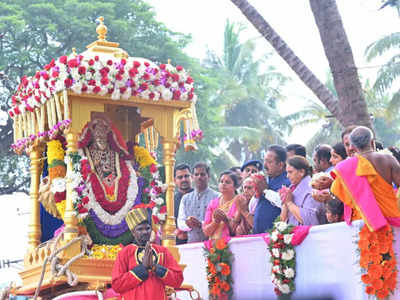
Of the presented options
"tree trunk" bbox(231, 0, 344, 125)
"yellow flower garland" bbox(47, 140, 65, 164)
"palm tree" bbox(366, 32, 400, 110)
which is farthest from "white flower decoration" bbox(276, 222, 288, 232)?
"palm tree" bbox(366, 32, 400, 110)

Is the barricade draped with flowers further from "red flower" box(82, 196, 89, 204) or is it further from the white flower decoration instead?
"red flower" box(82, 196, 89, 204)

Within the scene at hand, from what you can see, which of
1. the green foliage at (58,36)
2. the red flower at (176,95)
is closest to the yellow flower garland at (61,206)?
the red flower at (176,95)

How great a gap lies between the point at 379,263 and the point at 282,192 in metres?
1.83

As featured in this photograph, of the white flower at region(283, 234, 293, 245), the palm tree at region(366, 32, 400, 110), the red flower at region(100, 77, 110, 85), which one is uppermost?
the palm tree at region(366, 32, 400, 110)

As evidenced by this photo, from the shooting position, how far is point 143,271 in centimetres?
802

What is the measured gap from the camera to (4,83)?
25.4 m

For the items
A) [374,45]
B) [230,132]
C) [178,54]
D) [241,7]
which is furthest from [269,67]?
[241,7]

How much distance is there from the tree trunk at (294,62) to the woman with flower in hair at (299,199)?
11.9 feet

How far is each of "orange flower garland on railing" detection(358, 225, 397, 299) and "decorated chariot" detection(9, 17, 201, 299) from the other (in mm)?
2262

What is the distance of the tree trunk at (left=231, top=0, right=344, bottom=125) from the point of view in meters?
12.8

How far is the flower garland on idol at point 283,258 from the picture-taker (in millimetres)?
8898

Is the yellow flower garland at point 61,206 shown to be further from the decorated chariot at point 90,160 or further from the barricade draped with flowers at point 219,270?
the barricade draped with flowers at point 219,270

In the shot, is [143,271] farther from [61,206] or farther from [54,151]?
[54,151]

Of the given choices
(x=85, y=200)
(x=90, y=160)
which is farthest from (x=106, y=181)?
(x=85, y=200)
